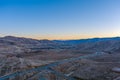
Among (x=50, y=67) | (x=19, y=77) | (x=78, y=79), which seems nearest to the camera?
(x=78, y=79)

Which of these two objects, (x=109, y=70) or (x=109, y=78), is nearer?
(x=109, y=78)

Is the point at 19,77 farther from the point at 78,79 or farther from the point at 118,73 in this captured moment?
the point at 118,73

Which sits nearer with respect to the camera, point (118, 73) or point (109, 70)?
point (118, 73)

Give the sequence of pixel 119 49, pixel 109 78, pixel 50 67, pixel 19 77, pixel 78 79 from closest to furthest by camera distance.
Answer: pixel 109 78 < pixel 78 79 < pixel 19 77 < pixel 50 67 < pixel 119 49

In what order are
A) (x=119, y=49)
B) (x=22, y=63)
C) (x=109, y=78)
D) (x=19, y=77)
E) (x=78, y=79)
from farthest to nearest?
(x=119, y=49)
(x=22, y=63)
(x=19, y=77)
(x=78, y=79)
(x=109, y=78)

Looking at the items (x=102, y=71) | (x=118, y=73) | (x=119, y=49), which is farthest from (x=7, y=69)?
(x=119, y=49)

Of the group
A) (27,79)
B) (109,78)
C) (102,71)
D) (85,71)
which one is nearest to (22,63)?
(27,79)

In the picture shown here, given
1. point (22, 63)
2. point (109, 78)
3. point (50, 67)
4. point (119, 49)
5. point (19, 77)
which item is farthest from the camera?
point (119, 49)

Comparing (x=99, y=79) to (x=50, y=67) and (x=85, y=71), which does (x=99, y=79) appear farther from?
(x=50, y=67)
